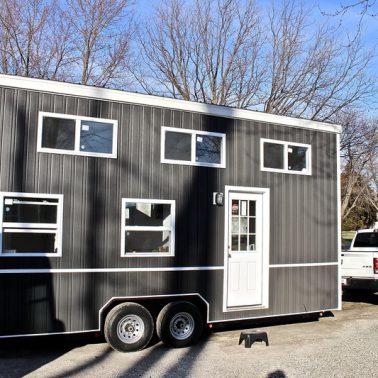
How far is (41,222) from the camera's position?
7.02m

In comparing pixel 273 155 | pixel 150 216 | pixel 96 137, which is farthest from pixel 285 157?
pixel 96 137

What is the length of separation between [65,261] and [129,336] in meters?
1.42

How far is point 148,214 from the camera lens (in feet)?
25.5

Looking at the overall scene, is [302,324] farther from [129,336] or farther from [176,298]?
[129,336]

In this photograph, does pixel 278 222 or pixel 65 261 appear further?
pixel 278 222

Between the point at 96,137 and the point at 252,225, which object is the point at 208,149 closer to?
the point at 252,225

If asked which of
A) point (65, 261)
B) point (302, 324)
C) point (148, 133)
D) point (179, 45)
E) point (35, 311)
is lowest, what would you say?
point (302, 324)

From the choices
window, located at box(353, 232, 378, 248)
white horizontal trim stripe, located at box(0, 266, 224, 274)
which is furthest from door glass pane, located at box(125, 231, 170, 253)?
window, located at box(353, 232, 378, 248)

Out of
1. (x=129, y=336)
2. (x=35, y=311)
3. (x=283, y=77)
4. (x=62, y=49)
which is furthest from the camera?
(x=283, y=77)

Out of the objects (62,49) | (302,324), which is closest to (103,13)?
(62,49)

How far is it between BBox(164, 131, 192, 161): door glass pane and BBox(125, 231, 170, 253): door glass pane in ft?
4.05

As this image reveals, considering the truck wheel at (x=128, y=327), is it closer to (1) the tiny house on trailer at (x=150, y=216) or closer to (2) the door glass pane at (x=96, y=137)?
(1) the tiny house on trailer at (x=150, y=216)

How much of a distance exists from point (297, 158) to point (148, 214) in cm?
318

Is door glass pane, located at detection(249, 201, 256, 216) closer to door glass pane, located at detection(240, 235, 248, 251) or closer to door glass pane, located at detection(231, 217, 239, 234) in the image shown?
door glass pane, located at detection(231, 217, 239, 234)
